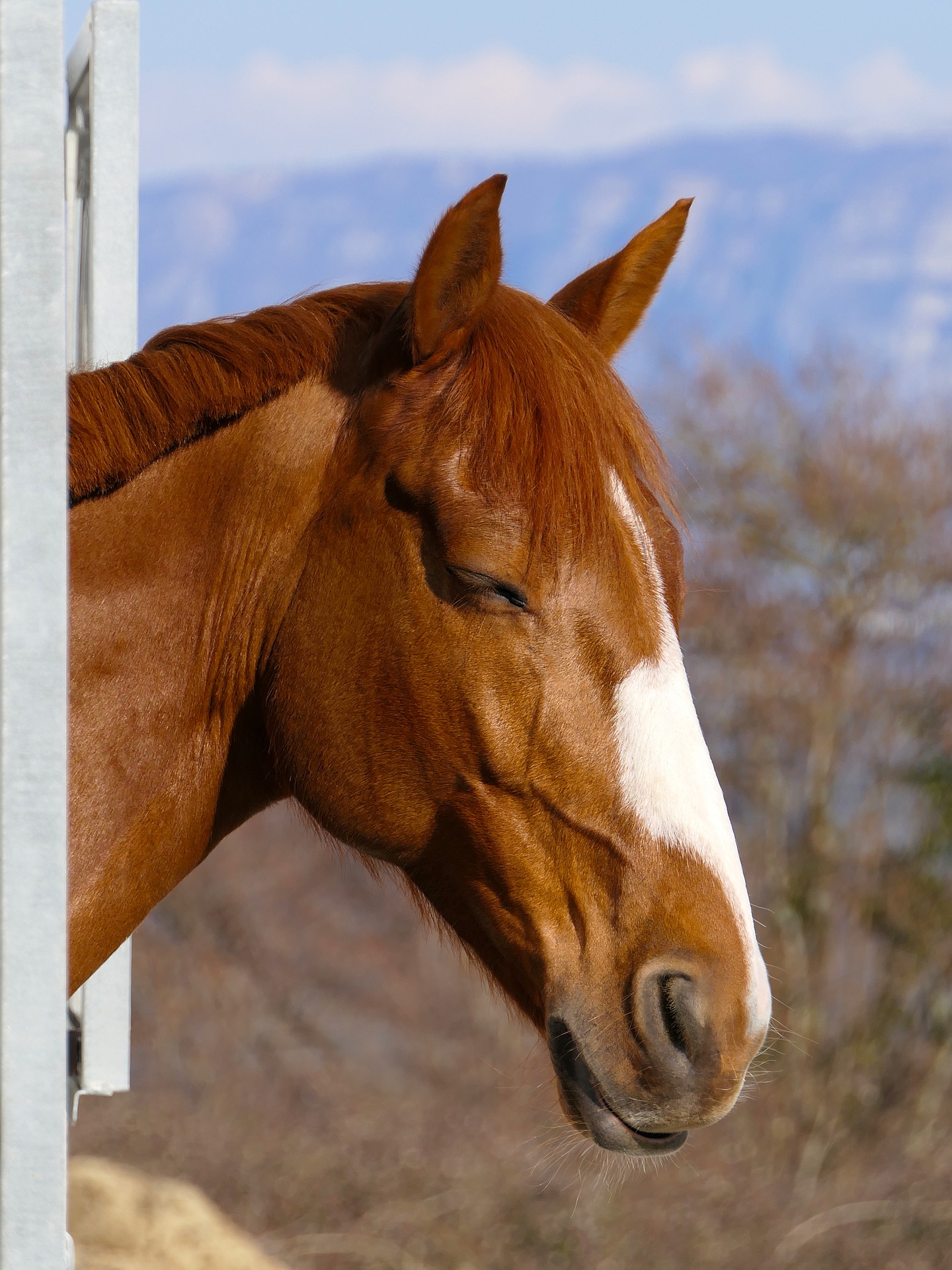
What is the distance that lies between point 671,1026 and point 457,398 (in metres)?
0.86

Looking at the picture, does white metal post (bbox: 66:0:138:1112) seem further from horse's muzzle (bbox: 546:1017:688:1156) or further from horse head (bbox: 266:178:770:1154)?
horse's muzzle (bbox: 546:1017:688:1156)

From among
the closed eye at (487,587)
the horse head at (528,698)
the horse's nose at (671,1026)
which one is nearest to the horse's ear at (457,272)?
the horse head at (528,698)

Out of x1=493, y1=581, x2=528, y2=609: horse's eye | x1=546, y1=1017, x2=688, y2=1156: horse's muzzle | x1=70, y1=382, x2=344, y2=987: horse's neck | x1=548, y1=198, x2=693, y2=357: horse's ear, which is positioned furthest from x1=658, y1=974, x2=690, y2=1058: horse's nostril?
x1=548, y1=198, x2=693, y2=357: horse's ear

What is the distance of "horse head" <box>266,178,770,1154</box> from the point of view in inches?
60.6

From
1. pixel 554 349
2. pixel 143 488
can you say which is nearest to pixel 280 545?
pixel 143 488

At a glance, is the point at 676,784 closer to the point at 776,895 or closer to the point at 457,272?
the point at 457,272

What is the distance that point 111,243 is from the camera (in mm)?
2617

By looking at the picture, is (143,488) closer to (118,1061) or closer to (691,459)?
(118,1061)

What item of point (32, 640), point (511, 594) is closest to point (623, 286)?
point (511, 594)

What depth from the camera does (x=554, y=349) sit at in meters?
1.73

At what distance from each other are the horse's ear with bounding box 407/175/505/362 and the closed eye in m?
0.32

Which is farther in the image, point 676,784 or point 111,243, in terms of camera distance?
point 111,243

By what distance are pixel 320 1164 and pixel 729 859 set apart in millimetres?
5230

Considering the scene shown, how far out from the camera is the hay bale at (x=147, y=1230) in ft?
14.4
